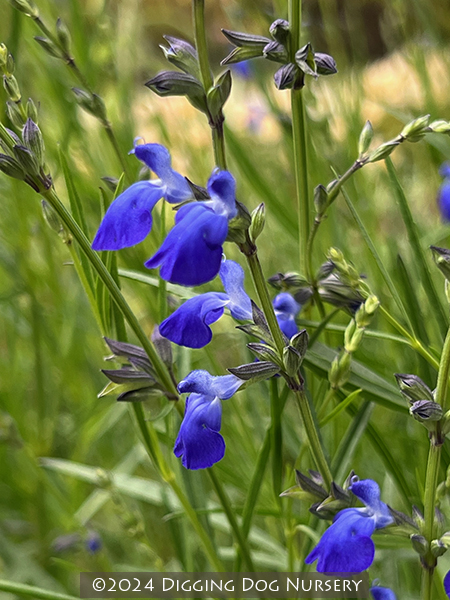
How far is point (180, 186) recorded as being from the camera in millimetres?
424

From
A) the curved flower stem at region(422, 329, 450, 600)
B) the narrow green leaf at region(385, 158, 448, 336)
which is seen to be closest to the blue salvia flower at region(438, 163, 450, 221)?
the narrow green leaf at region(385, 158, 448, 336)

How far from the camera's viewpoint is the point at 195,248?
0.34 m

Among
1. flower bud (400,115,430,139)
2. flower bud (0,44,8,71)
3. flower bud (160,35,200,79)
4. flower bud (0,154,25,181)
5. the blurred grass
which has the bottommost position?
the blurred grass

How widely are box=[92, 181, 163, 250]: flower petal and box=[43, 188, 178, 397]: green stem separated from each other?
2 centimetres

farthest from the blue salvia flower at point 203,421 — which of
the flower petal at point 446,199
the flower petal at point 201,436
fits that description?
the flower petal at point 446,199

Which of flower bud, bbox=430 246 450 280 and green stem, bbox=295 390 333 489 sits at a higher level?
flower bud, bbox=430 246 450 280

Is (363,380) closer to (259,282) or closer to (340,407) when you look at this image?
(340,407)

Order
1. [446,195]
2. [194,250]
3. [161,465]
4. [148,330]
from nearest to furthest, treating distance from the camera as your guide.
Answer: [194,250]
[161,465]
[446,195]
[148,330]

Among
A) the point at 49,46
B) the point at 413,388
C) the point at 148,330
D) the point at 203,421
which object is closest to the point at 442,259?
the point at 413,388

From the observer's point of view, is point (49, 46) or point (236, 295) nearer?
point (236, 295)

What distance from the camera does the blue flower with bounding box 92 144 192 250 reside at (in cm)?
37

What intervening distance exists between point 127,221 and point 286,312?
194 mm

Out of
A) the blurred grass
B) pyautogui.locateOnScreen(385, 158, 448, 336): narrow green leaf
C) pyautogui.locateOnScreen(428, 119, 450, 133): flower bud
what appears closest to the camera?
pyautogui.locateOnScreen(428, 119, 450, 133): flower bud

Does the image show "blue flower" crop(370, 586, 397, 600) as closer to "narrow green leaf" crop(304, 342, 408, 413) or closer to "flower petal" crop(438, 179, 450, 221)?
"narrow green leaf" crop(304, 342, 408, 413)
